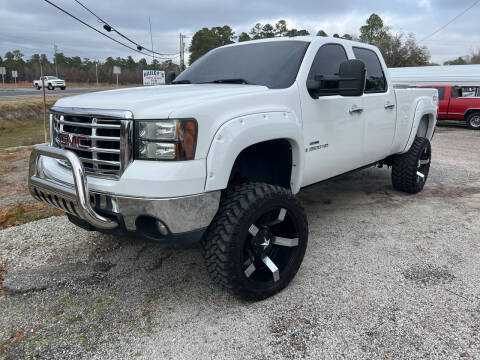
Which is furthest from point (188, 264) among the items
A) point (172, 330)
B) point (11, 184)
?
point (11, 184)

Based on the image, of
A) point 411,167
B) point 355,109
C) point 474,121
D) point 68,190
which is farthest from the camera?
point 474,121

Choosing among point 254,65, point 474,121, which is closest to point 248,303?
point 254,65

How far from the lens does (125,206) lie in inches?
88.0

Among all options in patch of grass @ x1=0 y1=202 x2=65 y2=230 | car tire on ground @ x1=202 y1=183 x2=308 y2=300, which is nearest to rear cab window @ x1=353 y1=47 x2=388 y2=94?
car tire on ground @ x1=202 y1=183 x2=308 y2=300

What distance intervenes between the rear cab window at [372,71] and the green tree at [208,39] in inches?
2290

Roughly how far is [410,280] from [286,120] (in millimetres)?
1594

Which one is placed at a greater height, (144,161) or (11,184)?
(144,161)

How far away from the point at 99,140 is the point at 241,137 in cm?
88

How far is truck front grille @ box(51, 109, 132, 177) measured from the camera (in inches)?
88.1

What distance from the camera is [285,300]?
108 inches

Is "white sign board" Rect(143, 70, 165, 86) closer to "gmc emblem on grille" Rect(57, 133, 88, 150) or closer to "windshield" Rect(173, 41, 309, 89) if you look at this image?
"windshield" Rect(173, 41, 309, 89)

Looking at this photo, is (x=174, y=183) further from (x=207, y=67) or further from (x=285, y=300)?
(x=207, y=67)

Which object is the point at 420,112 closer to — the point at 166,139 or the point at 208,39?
the point at 166,139

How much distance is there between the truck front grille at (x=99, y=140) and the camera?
2.24 meters
